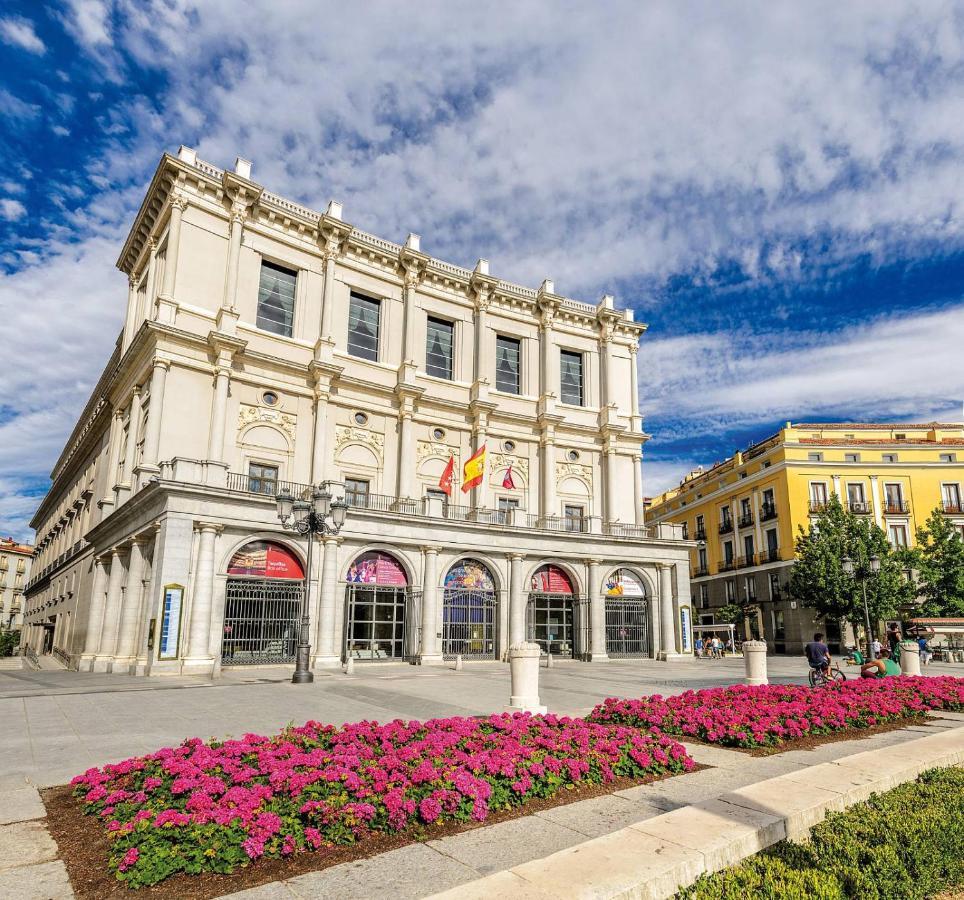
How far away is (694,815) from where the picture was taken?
5043 millimetres

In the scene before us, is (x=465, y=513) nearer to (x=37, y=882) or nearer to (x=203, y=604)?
(x=203, y=604)

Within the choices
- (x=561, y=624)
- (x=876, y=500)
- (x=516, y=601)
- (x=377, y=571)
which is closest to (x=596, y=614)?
(x=561, y=624)

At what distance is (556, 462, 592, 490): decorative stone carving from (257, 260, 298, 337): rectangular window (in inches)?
610

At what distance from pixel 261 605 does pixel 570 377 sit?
21.6 metres

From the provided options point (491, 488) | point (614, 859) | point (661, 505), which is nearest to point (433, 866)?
point (614, 859)

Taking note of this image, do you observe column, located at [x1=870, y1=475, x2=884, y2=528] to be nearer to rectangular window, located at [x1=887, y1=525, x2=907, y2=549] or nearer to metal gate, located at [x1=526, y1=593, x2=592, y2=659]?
rectangular window, located at [x1=887, y1=525, x2=907, y2=549]

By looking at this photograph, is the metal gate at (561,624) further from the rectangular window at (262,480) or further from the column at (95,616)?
the column at (95,616)

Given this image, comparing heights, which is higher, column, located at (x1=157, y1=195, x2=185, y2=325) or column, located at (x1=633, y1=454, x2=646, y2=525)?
column, located at (x1=157, y1=195, x2=185, y2=325)

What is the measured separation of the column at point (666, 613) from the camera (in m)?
32.8

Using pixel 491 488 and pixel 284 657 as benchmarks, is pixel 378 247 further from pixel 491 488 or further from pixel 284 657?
pixel 284 657

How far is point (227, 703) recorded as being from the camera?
532 inches

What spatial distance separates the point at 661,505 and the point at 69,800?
62.6m

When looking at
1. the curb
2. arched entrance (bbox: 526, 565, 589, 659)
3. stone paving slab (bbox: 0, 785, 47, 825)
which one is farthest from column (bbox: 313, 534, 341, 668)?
the curb

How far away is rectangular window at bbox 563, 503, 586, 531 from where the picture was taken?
34875 millimetres
